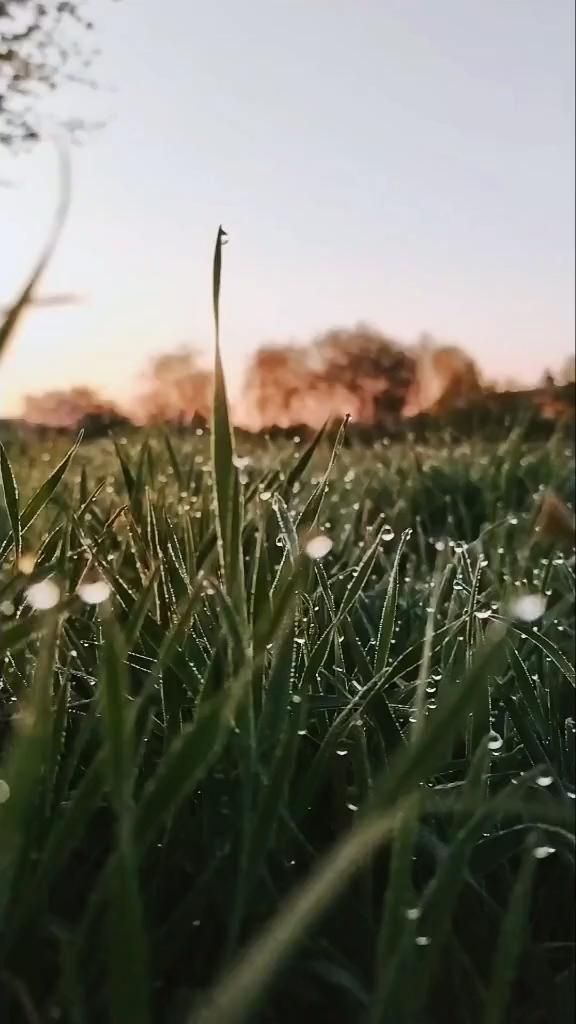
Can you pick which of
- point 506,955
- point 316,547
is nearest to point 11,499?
point 316,547

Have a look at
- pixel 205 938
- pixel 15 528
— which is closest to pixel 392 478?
pixel 15 528

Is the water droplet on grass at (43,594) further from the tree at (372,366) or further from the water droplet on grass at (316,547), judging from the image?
the tree at (372,366)

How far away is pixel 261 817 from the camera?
1.24 ft

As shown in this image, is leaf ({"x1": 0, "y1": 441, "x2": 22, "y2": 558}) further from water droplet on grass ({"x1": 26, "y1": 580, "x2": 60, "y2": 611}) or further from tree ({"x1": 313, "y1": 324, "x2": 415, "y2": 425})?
tree ({"x1": 313, "y1": 324, "x2": 415, "y2": 425})

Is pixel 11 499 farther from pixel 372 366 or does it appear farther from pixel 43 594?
pixel 372 366

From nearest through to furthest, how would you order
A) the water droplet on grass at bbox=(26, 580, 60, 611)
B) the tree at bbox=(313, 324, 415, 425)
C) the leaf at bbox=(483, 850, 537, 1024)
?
1. the leaf at bbox=(483, 850, 537, 1024)
2. the water droplet on grass at bbox=(26, 580, 60, 611)
3. the tree at bbox=(313, 324, 415, 425)

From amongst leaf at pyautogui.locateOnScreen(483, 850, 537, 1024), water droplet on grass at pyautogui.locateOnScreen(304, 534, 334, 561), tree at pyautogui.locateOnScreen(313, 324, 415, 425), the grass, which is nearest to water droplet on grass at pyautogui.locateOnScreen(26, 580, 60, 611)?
the grass

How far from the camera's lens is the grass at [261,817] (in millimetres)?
320

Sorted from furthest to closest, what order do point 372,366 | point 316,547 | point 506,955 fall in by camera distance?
point 372,366 → point 316,547 → point 506,955

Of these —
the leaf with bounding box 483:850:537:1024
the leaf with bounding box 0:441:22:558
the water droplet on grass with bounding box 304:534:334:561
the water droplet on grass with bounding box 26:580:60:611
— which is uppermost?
the leaf with bounding box 0:441:22:558

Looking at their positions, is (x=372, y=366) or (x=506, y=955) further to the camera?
(x=372, y=366)

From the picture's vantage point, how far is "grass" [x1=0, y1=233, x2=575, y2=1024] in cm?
32

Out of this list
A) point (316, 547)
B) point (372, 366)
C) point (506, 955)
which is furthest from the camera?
point (372, 366)

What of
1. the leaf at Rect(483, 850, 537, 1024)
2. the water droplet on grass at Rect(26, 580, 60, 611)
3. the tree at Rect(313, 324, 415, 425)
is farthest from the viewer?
the tree at Rect(313, 324, 415, 425)
